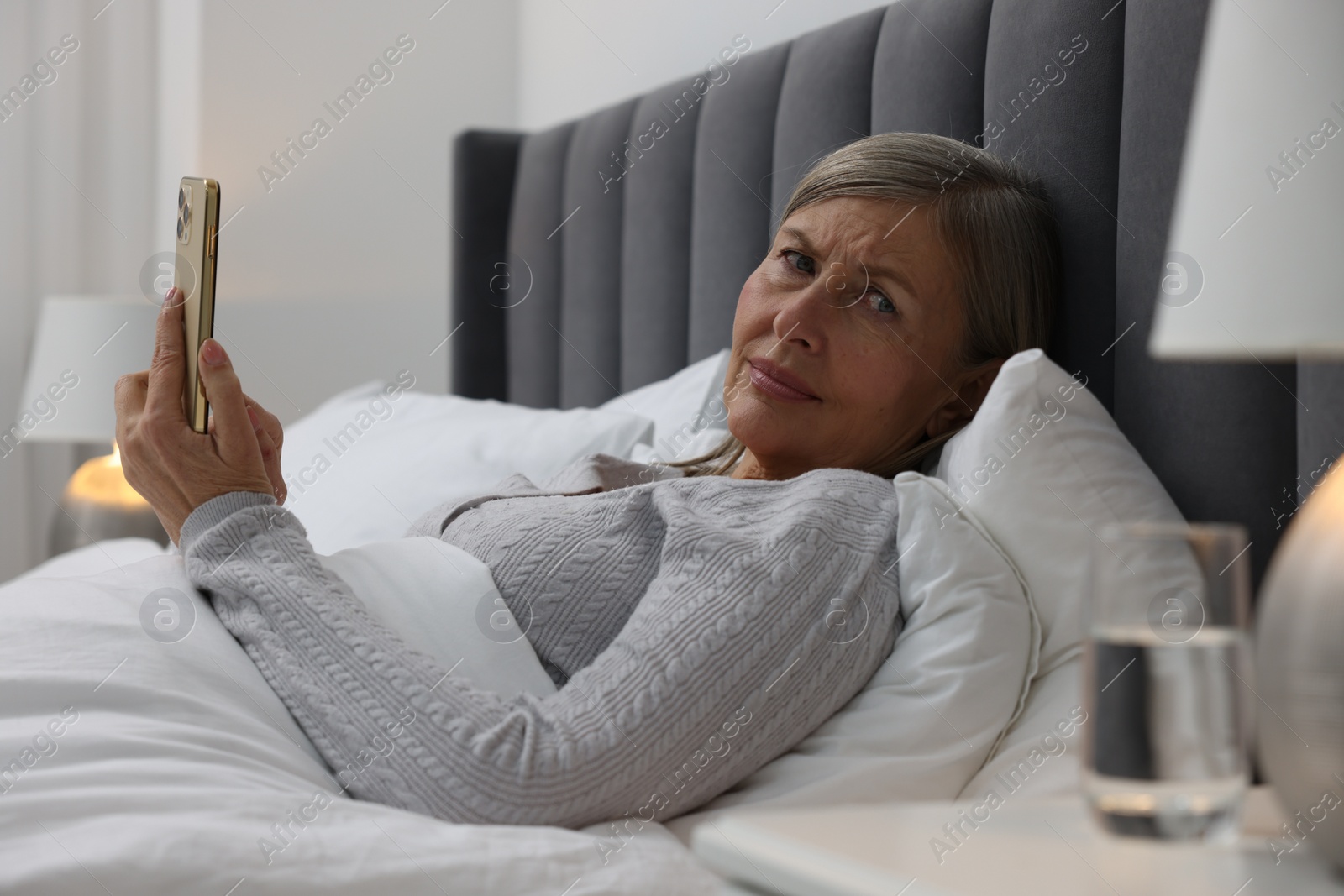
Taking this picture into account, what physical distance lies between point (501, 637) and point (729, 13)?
1.48m

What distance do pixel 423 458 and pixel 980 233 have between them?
831 mm

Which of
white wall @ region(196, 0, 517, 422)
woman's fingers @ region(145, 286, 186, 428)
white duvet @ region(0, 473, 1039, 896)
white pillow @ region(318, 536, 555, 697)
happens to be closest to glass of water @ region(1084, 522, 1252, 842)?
white duvet @ region(0, 473, 1039, 896)

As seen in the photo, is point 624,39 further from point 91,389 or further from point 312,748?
point 312,748

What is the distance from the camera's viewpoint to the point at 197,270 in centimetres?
97

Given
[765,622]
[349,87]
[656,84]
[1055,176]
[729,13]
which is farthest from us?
[349,87]

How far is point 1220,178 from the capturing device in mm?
525

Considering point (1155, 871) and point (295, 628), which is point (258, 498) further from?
point (1155, 871)

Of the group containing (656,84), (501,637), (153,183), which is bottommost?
(501,637)

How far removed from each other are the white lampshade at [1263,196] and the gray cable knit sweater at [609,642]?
37 cm

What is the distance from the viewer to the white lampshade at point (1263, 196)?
48 centimetres

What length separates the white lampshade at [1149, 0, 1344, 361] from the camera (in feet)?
1.59

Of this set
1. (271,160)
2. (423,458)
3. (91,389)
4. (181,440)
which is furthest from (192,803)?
(271,160)

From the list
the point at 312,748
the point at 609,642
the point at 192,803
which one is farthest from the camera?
the point at 609,642

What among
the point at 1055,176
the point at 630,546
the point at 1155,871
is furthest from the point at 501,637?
the point at 1055,176
